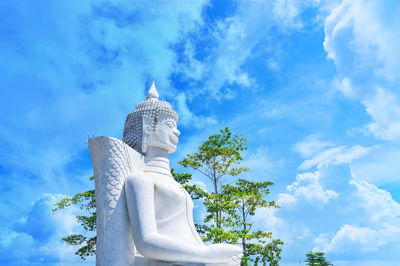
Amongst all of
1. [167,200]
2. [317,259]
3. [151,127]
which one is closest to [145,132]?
[151,127]

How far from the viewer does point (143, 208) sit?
430cm

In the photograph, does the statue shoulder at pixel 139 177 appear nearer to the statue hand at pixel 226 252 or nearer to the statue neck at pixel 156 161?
the statue neck at pixel 156 161

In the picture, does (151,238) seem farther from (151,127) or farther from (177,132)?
(177,132)

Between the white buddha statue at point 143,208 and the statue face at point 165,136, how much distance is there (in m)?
0.02

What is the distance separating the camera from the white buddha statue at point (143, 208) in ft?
13.7

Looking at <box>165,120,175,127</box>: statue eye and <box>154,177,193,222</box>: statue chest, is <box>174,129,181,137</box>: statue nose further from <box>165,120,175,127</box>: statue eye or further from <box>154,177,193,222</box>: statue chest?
<box>154,177,193,222</box>: statue chest

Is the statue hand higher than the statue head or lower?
lower

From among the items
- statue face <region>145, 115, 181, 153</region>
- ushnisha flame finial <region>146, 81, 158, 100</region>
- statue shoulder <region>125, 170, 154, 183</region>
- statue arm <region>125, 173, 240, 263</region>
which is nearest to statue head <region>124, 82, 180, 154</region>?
statue face <region>145, 115, 181, 153</region>

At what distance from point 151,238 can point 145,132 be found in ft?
5.98

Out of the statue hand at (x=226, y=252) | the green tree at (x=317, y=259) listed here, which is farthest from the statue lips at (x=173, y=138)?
the green tree at (x=317, y=259)

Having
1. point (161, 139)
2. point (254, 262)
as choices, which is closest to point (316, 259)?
point (254, 262)

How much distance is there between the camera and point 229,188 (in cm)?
1380

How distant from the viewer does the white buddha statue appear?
4.18m

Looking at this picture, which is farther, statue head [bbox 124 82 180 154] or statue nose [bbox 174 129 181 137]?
statue nose [bbox 174 129 181 137]
